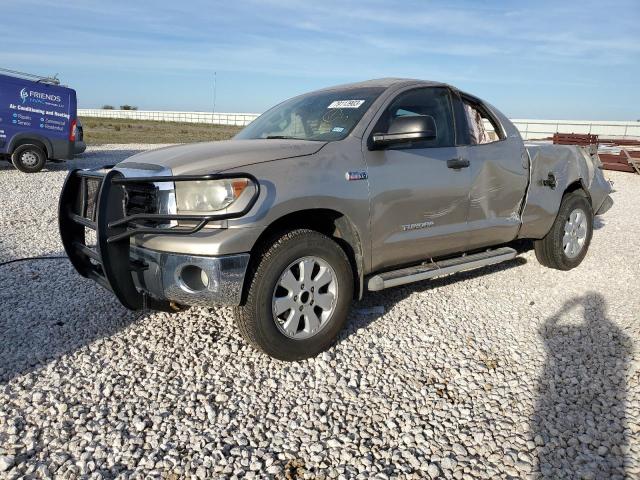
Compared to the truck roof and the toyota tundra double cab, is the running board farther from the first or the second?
the truck roof

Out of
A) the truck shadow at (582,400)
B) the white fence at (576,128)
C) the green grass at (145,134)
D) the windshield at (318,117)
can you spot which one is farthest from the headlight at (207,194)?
the white fence at (576,128)

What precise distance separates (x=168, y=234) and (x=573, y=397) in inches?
103

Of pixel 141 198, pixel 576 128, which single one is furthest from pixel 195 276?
pixel 576 128

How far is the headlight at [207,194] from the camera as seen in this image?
319 centimetres

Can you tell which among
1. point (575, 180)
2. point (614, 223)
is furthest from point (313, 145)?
point (614, 223)

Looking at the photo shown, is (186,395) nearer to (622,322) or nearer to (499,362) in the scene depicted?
(499,362)

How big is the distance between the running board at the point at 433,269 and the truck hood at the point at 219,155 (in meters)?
1.09

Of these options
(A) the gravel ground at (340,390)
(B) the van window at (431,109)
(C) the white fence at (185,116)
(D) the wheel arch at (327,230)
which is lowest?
(A) the gravel ground at (340,390)

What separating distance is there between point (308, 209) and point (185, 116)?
6973cm

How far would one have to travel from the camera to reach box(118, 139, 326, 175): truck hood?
328 centimetres

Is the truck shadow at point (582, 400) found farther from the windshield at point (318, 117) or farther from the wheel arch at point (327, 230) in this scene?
the windshield at point (318, 117)

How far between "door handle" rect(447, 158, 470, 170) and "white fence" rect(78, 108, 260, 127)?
2134 inches

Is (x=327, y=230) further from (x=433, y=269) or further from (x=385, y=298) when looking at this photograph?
(x=385, y=298)

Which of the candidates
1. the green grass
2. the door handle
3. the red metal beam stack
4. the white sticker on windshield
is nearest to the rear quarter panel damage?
the door handle
